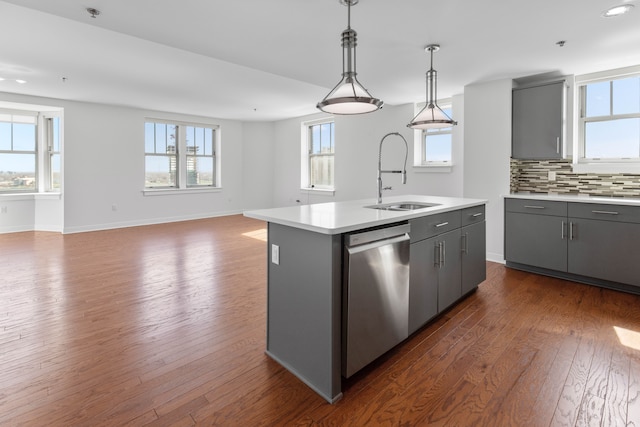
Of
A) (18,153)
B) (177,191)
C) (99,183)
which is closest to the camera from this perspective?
(18,153)

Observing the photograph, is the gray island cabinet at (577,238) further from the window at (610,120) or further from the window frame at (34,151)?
the window frame at (34,151)

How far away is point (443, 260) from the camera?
2.70 metres

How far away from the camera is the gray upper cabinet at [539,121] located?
4.00 metres

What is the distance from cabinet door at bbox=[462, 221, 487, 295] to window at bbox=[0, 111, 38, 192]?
26.2ft

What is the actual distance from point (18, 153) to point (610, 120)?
9526 mm

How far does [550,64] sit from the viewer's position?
3818 mm

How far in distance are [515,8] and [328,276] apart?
2452 millimetres

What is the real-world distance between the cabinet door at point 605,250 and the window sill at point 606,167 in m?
0.83

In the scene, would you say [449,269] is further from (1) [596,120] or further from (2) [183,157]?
(2) [183,157]

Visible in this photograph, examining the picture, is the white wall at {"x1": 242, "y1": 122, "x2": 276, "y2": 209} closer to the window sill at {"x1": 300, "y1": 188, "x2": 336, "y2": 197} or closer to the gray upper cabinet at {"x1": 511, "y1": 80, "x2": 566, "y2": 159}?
the window sill at {"x1": 300, "y1": 188, "x2": 336, "y2": 197}

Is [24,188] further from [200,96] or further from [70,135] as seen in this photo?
[200,96]

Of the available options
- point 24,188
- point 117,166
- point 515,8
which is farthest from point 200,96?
point 515,8

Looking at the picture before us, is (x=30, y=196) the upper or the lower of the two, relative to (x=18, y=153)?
lower

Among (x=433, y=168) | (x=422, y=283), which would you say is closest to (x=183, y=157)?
(x=433, y=168)
